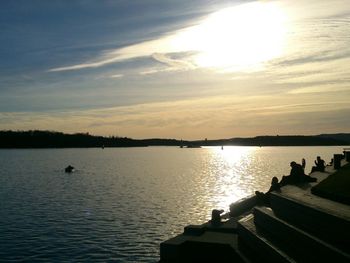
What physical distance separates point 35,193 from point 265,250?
46.4 meters

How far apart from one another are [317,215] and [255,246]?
299cm

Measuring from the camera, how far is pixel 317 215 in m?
12.5

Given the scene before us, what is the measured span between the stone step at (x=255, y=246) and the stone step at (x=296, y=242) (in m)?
0.21

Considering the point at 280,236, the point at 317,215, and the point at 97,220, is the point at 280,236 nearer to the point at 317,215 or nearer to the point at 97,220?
the point at 317,215

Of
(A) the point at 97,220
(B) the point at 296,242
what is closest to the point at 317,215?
(B) the point at 296,242

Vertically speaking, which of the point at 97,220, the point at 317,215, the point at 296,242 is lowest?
the point at 97,220

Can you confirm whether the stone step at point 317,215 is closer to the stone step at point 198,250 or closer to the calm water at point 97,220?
the stone step at point 198,250

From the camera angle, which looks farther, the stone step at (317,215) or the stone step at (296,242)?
the stone step at (317,215)

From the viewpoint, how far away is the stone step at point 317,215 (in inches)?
441

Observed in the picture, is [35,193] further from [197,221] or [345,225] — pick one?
[345,225]

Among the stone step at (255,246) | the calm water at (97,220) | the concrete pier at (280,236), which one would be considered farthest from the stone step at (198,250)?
the calm water at (97,220)

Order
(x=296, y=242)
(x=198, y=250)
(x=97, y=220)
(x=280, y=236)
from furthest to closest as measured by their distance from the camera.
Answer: (x=97, y=220)
(x=198, y=250)
(x=280, y=236)
(x=296, y=242)

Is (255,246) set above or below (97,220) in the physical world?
above

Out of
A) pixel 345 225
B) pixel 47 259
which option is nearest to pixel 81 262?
pixel 47 259
